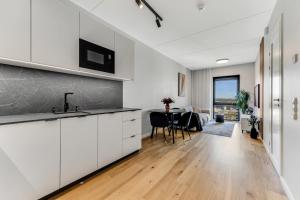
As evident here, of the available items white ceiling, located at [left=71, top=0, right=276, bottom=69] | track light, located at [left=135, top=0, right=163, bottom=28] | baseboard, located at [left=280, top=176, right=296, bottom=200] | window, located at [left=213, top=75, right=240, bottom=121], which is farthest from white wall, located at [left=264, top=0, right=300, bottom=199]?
window, located at [left=213, top=75, right=240, bottom=121]

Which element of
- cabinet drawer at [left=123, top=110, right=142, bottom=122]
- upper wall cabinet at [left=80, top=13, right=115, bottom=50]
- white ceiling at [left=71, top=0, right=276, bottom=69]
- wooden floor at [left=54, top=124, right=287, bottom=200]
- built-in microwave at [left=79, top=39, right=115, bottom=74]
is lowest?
wooden floor at [left=54, top=124, right=287, bottom=200]

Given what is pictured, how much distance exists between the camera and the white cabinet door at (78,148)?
1.64 meters

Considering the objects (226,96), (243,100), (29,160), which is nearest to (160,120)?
(29,160)

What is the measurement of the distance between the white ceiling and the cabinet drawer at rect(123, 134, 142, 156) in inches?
89.4

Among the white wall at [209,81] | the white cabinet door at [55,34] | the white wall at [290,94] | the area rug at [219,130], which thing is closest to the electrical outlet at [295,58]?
the white wall at [290,94]

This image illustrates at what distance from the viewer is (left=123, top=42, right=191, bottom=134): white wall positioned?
3572 mm

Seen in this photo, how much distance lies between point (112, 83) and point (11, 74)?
5.10 ft

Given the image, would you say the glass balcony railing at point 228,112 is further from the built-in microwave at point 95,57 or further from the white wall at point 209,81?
the built-in microwave at point 95,57

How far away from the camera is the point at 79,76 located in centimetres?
238

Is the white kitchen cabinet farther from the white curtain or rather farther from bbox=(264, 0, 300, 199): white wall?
the white curtain

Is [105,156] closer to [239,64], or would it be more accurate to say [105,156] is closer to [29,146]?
[29,146]

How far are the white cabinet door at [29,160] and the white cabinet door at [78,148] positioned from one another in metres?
0.08

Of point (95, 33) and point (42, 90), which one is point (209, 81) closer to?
point (95, 33)

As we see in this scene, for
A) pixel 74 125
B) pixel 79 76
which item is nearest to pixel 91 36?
pixel 79 76
